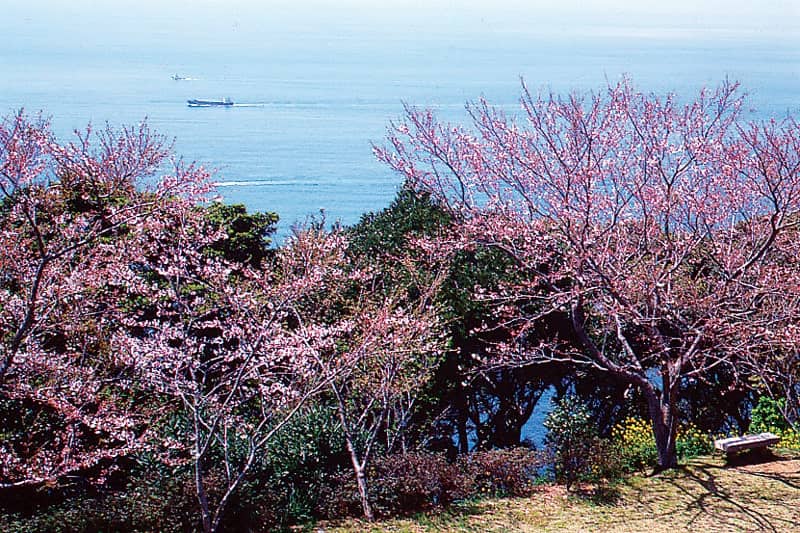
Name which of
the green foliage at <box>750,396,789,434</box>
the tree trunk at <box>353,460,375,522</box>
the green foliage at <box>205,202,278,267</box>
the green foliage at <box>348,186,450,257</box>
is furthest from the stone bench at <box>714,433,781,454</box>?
the green foliage at <box>205,202,278,267</box>

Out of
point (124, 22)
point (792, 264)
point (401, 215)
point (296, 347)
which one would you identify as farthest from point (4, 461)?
point (124, 22)

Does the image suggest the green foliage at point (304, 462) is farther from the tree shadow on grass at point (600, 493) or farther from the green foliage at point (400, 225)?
the green foliage at point (400, 225)

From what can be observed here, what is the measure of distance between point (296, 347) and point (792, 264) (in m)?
5.73

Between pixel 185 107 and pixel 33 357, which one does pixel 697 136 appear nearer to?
pixel 33 357

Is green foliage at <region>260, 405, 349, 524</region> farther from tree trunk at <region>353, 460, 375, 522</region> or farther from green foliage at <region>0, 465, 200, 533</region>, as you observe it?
green foliage at <region>0, 465, 200, 533</region>

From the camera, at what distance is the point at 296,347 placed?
6578mm

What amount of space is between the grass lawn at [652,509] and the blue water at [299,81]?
4.96 metres

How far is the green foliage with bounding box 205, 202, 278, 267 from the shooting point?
11.6 m

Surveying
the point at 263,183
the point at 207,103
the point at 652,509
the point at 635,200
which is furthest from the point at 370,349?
the point at 207,103

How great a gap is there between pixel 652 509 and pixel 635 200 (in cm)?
309

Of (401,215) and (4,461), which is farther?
(401,215)

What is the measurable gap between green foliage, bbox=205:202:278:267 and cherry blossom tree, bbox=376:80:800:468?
12.9 ft

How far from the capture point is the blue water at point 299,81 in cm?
2948

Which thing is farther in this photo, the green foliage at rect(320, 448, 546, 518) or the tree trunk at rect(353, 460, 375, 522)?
the green foliage at rect(320, 448, 546, 518)
